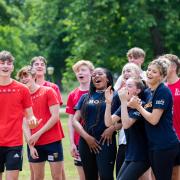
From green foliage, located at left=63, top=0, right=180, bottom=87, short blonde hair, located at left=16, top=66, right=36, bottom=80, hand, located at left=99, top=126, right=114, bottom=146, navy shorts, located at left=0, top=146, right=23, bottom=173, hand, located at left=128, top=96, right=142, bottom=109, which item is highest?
green foliage, located at left=63, top=0, right=180, bottom=87

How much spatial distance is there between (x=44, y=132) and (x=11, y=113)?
0.84 metres

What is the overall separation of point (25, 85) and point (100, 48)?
77.0 ft

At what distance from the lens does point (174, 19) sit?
2938cm

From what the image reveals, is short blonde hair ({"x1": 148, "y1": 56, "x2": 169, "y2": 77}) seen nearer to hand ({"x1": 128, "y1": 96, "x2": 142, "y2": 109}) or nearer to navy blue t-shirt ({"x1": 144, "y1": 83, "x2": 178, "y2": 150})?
navy blue t-shirt ({"x1": 144, "y1": 83, "x2": 178, "y2": 150})

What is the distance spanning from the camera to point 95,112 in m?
8.42

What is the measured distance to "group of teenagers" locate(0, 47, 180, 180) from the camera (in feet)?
24.7

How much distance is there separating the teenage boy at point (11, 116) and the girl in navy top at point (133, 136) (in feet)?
4.54

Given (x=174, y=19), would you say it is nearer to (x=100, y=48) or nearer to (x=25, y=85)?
(x=100, y=48)

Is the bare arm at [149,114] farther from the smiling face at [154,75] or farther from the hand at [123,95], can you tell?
the smiling face at [154,75]

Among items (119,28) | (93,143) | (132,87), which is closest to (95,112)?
(93,143)

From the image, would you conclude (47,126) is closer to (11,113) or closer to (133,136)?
(11,113)

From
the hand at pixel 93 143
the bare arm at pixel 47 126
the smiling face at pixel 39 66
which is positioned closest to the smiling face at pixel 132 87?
the hand at pixel 93 143

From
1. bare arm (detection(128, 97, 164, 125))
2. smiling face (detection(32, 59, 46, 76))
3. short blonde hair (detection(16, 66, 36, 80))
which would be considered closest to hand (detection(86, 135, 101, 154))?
bare arm (detection(128, 97, 164, 125))

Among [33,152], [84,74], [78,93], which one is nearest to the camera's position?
Answer: [33,152]
